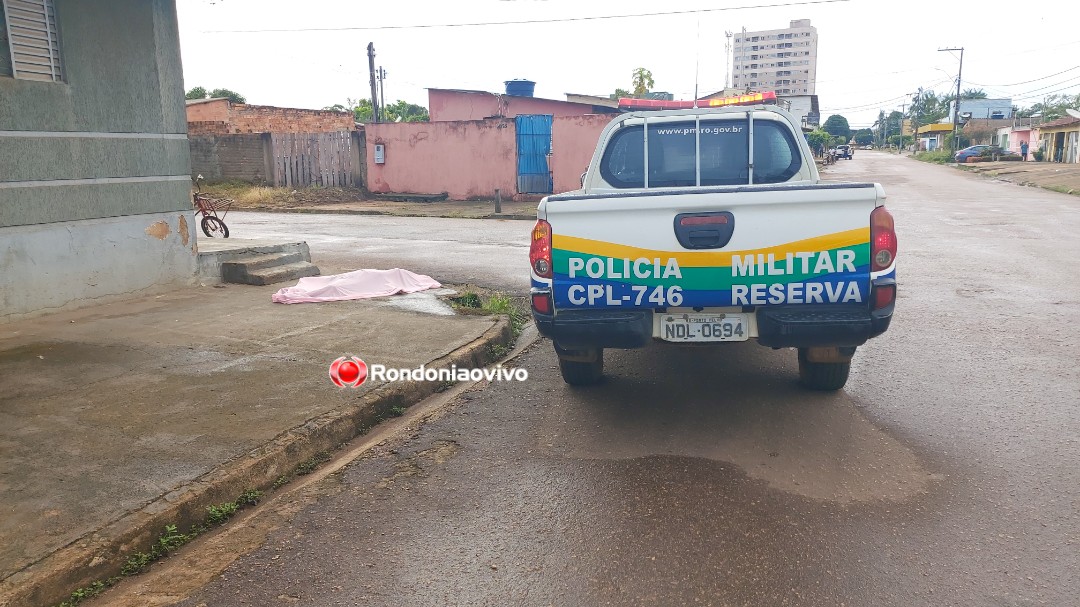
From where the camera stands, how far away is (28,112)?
22.7 feet

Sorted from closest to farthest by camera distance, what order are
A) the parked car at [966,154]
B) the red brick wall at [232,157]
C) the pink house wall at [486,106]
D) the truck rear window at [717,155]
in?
the truck rear window at [717,155] < the red brick wall at [232,157] < the pink house wall at [486,106] < the parked car at [966,154]

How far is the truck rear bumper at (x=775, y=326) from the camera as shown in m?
4.15

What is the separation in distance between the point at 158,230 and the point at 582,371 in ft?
17.6

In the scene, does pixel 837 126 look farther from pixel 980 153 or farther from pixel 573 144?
pixel 573 144

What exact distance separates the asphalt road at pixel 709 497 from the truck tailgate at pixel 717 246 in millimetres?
875

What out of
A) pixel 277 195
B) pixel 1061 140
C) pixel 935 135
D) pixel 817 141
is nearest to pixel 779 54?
pixel 935 135

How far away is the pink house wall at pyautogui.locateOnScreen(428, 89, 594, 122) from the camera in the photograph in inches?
1168

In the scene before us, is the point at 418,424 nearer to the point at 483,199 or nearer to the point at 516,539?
the point at 516,539

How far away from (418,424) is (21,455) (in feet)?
6.87

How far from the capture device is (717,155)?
19.3 feet

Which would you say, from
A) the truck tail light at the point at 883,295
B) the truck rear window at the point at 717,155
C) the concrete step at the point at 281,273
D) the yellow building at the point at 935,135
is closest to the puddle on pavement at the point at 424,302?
the concrete step at the point at 281,273

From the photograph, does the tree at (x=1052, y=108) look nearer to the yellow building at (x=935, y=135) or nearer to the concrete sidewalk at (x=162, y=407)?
the yellow building at (x=935, y=135)

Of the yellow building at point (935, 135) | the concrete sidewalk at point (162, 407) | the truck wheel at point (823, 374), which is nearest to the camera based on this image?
the concrete sidewalk at point (162, 407)

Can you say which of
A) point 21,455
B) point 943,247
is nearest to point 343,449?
point 21,455
